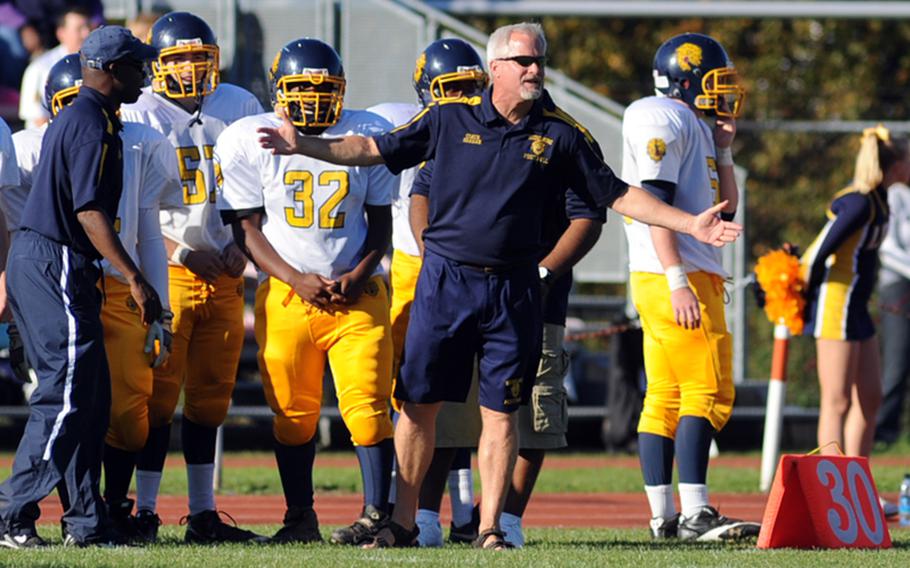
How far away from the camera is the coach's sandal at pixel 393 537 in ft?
26.2

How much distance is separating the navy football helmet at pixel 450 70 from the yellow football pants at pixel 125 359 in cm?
191

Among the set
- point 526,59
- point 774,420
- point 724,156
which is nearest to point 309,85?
point 526,59

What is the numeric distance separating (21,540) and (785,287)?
5.28m

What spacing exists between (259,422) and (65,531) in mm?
8530

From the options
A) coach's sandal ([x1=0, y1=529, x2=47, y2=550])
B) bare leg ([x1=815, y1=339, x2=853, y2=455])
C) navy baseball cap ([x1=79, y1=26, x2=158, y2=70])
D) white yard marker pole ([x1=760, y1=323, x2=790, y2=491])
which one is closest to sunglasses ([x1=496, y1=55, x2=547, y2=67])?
navy baseball cap ([x1=79, y1=26, x2=158, y2=70])

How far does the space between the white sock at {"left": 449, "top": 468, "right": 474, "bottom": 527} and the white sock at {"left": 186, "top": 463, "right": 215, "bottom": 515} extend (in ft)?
3.90

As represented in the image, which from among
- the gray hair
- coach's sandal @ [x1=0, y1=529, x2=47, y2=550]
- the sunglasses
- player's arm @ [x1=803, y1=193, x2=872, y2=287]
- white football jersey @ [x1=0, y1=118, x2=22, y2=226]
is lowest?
coach's sandal @ [x1=0, y1=529, x2=47, y2=550]

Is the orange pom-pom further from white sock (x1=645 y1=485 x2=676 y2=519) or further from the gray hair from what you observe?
the gray hair

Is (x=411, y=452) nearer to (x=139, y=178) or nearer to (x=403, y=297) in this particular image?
(x=403, y=297)

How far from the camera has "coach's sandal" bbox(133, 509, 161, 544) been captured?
8.31 metres

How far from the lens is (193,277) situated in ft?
28.7

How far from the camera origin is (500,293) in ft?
25.8

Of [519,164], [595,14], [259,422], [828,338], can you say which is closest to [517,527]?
[519,164]

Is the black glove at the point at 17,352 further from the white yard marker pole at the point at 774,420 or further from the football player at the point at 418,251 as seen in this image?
the white yard marker pole at the point at 774,420
